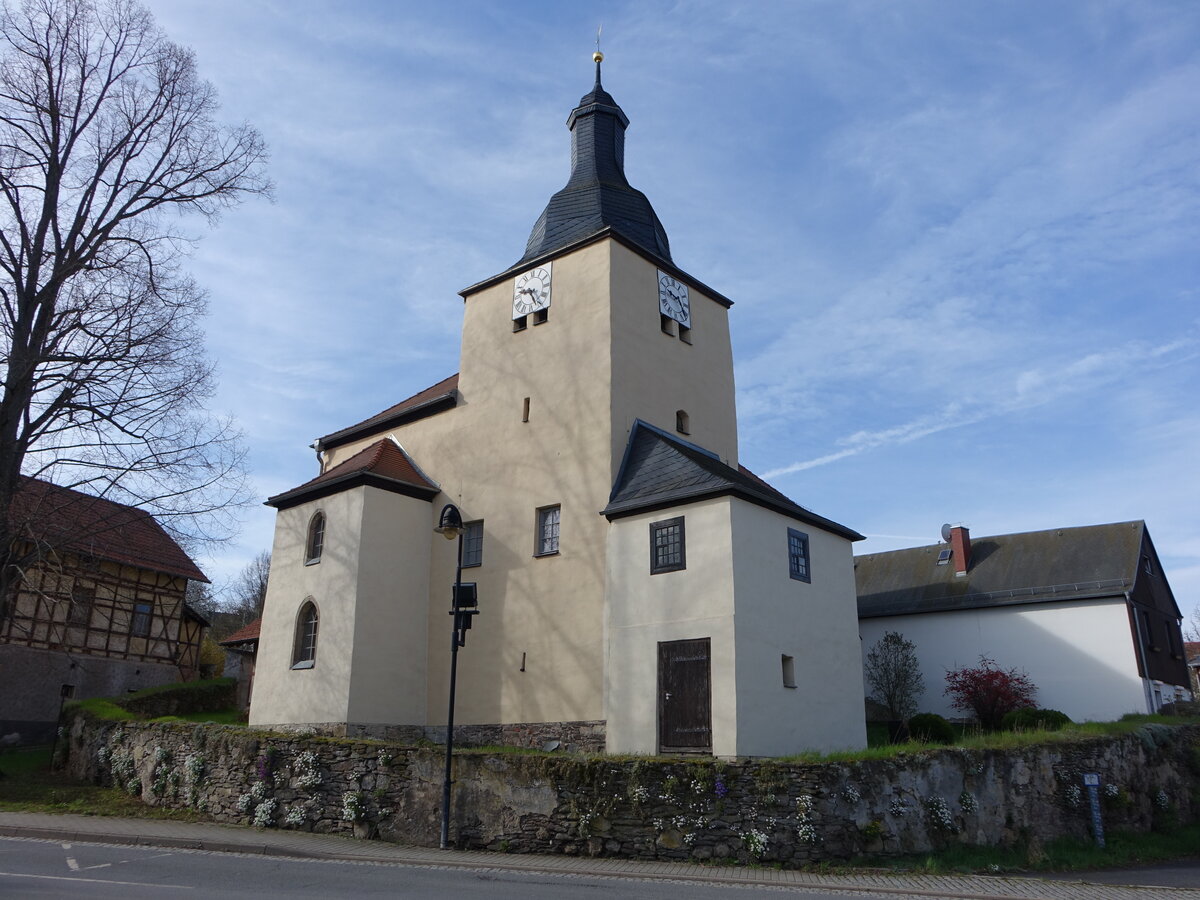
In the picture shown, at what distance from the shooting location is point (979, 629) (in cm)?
2925

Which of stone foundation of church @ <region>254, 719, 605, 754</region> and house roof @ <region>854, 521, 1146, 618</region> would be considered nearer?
stone foundation of church @ <region>254, 719, 605, 754</region>

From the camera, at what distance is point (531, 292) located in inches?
893

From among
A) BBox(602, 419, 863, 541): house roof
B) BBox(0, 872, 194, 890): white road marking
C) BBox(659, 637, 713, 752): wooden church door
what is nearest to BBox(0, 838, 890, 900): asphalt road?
BBox(0, 872, 194, 890): white road marking

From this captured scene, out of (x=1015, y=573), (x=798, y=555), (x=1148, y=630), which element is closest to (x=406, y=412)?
(x=798, y=555)

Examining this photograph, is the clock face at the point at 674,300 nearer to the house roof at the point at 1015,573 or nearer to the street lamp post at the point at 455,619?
the street lamp post at the point at 455,619

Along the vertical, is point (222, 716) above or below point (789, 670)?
below

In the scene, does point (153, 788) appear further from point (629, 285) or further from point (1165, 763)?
point (1165, 763)

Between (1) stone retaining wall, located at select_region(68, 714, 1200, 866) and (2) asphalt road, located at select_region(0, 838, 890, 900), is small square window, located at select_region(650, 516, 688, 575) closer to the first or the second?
(1) stone retaining wall, located at select_region(68, 714, 1200, 866)

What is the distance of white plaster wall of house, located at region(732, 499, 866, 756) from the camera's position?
16.4 m

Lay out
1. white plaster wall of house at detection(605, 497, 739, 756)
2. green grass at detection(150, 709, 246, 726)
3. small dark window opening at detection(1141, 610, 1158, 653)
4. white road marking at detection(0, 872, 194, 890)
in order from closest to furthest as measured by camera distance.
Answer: white road marking at detection(0, 872, 194, 890) → white plaster wall of house at detection(605, 497, 739, 756) → green grass at detection(150, 709, 246, 726) → small dark window opening at detection(1141, 610, 1158, 653)

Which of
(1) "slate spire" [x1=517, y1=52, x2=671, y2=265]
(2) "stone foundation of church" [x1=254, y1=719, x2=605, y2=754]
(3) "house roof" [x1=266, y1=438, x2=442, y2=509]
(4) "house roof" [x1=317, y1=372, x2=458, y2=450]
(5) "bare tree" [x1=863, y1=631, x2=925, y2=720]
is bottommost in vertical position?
(2) "stone foundation of church" [x1=254, y1=719, x2=605, y2=754]

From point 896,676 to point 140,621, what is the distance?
81.6ft

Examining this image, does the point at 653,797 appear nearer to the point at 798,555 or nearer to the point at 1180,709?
the point at 798,555

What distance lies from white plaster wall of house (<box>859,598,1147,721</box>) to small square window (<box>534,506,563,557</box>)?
15.3m
